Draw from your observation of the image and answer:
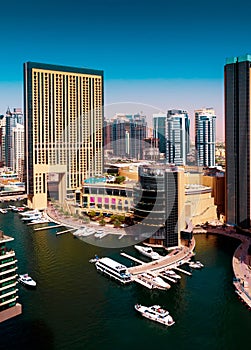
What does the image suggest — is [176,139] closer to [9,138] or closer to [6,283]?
[9,138]

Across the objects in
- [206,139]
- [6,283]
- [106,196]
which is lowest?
[6,283]

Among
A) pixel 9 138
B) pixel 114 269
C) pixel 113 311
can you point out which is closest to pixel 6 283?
pixel 113 311

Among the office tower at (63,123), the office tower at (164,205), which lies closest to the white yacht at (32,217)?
→ the office tower at (63,123)

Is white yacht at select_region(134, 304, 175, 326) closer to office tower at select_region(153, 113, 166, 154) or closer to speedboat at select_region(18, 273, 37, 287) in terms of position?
speedboat at select_region(18, 273, 37, 287)

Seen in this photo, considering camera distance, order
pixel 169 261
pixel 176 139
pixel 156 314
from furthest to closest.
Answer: pixel 176 139
pixel 169 261
pixel 156 314

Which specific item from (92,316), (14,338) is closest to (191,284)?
(92,316)

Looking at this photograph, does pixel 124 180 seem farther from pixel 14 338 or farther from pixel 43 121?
pixel 14 338
